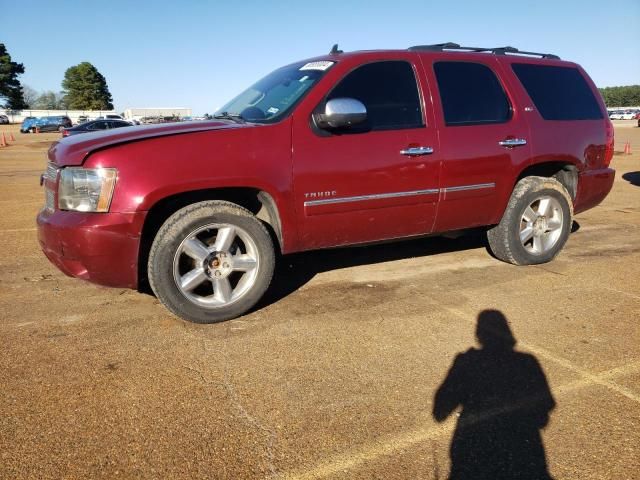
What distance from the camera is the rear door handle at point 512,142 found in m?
4.41

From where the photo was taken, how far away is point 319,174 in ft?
11.9

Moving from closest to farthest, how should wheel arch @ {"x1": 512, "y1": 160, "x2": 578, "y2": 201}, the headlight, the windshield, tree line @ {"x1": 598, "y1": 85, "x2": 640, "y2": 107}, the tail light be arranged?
the headlight < the windshield < wheel arch @ {"x1": 512, "y1": 160, "x2": 578, "y2": 201} < the tail light < tree line @ {"x1": 598, "y1": 85, "x2": 640, "y2": 107}

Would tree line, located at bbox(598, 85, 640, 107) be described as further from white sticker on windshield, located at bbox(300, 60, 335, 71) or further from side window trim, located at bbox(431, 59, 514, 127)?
white sticker on windshield, located at bbox(300, 60, 335, 71)

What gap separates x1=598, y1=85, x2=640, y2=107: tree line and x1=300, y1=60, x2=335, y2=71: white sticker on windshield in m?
135

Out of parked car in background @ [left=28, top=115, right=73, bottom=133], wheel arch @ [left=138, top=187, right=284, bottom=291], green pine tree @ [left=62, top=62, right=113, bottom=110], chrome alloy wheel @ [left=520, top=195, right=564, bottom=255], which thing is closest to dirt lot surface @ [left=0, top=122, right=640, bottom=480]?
chrome alloy wheel @ [left=520, top=195, right=564, bottom=255]

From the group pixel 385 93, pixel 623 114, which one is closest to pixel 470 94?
pixel 385 93

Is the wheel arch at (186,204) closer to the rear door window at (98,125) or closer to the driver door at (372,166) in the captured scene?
the driver door at (372,166)

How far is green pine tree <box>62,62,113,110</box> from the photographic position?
88.9m

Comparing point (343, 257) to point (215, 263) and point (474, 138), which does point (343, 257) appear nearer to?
point (474, 138)

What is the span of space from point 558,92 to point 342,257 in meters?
2.68

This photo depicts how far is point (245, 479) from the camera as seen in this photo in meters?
2.00

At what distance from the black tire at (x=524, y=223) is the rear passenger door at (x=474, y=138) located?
0.17m

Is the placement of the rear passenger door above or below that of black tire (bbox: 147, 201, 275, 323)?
above

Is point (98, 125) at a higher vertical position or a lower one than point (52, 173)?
higher
